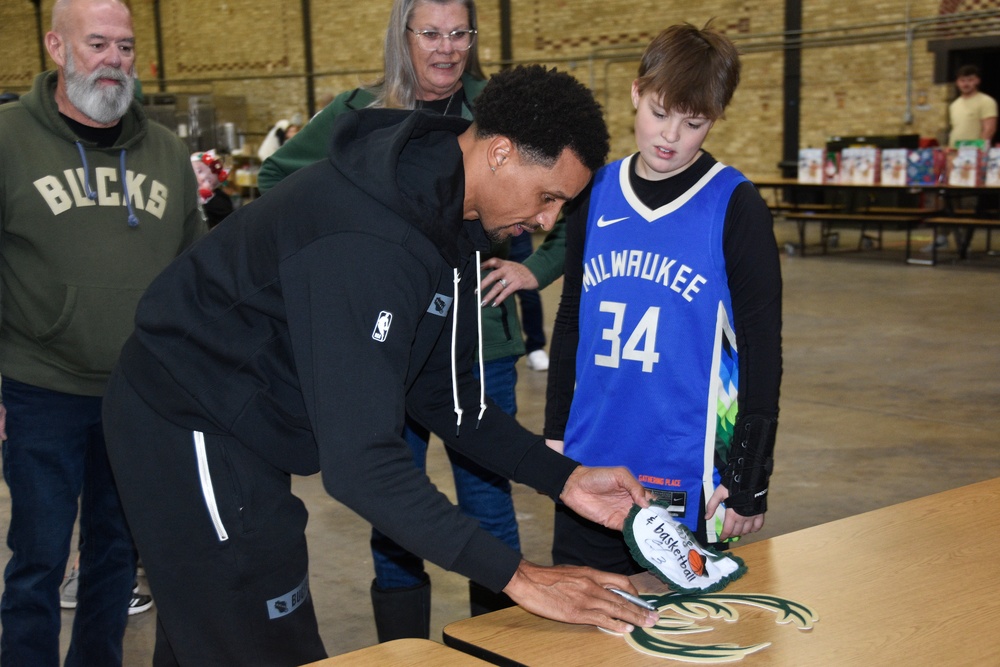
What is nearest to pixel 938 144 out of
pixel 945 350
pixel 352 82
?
pixel 945 350

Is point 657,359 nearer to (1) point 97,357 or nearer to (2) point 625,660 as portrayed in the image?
(2) point 625,660

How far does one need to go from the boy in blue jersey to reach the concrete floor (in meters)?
1.14

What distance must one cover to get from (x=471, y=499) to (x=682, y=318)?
2.44 ft

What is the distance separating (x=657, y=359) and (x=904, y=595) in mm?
658

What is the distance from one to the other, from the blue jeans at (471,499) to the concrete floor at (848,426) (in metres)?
0.52

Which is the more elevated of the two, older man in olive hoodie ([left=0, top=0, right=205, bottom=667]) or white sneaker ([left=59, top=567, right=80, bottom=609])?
older man in olive hoodie ([left=0, top=0, right=205, bottom=667])

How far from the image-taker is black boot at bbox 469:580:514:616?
253cm

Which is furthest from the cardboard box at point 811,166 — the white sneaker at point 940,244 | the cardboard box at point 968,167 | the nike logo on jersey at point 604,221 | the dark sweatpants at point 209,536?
the dark sweatpants at point 209,536

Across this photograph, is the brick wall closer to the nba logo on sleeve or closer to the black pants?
the black pants

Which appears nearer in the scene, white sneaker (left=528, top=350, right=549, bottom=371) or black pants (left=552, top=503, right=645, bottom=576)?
black pants (left=552, top=503, right=645, bottom=576)

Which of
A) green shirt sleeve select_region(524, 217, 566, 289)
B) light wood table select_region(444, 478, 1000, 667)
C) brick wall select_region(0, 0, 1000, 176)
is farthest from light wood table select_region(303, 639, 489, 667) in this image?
brick wall select_region(0, 0, 1000, 176)

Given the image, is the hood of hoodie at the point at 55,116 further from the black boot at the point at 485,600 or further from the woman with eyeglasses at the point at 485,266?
the black boot at the point at 485,600

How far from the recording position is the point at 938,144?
10773mm

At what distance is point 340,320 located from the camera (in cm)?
134
